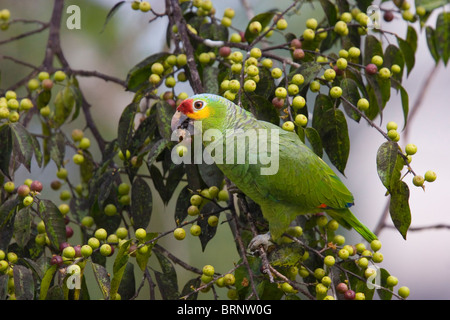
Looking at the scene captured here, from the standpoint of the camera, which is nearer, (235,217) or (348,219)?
(235,217)

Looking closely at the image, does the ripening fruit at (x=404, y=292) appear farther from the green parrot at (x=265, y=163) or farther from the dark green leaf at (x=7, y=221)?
the dark green leaf at (x=7, y=221)

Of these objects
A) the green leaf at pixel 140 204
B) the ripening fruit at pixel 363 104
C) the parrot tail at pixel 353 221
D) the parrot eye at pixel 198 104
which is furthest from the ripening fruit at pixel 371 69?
the green leaf at pixel 140 204

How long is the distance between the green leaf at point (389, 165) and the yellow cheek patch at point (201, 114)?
56 centimetres

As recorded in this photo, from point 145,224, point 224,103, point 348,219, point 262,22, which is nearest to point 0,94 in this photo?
point 145,224

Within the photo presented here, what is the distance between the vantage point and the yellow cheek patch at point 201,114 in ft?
5.57

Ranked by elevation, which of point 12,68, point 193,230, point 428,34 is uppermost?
point 428,34

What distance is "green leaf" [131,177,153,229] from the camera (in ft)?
6.02

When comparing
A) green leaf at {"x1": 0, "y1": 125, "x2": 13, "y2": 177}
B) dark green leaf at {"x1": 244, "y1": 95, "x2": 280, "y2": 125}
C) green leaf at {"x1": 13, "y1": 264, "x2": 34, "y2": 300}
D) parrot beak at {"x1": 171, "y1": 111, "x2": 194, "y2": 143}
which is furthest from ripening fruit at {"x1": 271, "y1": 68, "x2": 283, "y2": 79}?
green leaf at {"x1": 13, "y1": 264, "x2": 34, "y2": 300}

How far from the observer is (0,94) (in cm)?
200

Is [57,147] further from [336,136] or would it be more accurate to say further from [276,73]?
[336,136]

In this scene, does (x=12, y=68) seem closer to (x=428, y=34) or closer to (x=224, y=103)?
(x=224, y=103)

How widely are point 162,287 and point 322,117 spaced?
0.81 metres

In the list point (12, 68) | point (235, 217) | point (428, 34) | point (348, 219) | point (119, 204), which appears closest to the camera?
point (235, 217)

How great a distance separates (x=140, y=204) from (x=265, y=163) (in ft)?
1.62
